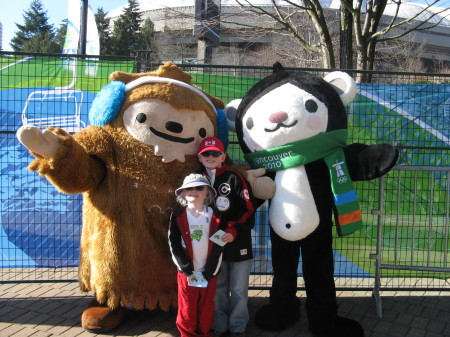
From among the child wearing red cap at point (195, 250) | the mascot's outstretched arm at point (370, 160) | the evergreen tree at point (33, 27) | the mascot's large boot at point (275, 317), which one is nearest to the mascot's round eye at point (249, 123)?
the child wearing red cap at point (195, 250)

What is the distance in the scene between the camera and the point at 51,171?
2.94m

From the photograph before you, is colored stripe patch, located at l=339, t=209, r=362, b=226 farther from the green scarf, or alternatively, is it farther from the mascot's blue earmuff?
the mascot's blue earmuff

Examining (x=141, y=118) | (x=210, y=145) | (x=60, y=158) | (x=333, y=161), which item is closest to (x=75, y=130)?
(x=141, y=118)

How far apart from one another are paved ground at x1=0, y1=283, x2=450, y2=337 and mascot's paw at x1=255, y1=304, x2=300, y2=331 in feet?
0.18

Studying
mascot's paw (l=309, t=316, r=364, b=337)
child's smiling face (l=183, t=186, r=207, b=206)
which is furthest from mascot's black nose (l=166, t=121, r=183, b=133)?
mascot's paw (l=309, t=316, r=364, b=337)

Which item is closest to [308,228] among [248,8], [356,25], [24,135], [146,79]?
[146,79]

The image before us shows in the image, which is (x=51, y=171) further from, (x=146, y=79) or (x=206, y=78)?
(x=206, y=78)

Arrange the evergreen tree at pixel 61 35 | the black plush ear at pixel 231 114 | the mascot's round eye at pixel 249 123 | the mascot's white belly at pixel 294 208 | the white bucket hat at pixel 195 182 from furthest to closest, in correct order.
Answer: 1. the evergreen tree at pixel 61 35
2. the black plush ear at pixel 231 114
3. the mascot's round eye at pixel 249 123
4. the mascot's white belly at pixel 294 208
5. the white bucket hat at pixel 195 182

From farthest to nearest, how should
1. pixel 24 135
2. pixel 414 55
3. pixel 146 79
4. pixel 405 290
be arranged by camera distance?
pixel 414 55
pixel 405 290
pixel 146 79
pixel 24 135

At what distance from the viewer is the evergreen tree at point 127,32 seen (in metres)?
36.7

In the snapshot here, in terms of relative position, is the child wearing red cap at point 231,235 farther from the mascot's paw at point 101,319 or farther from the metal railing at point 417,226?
the metal railing at point 417,226

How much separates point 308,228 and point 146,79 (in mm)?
1809

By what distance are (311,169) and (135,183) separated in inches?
56.5

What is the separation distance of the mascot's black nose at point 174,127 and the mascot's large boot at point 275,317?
68.2 inches
